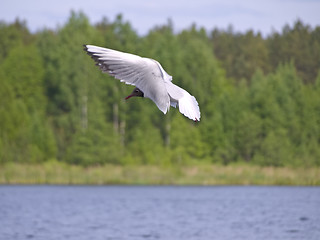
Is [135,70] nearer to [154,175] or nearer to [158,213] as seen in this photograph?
[158,213]

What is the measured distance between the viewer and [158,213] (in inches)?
1404

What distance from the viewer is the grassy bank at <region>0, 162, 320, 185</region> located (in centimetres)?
4769

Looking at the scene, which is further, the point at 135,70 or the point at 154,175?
the point at 154,175

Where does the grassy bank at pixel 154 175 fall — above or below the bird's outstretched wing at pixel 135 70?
below

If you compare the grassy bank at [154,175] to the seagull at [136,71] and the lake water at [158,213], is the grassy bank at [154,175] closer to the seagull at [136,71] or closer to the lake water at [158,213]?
the lake water at [158,213]

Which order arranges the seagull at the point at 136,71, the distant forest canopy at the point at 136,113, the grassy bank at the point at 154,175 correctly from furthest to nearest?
the distant forest canopy at the point at 136,113 → the grassy bank at the point at 154,175 → the seagull at the point at 136,71

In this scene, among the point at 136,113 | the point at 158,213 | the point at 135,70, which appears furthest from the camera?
the point at 136,113

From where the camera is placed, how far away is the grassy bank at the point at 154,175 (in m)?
47.7

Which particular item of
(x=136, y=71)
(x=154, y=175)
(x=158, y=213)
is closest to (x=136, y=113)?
(x=154, y=175)

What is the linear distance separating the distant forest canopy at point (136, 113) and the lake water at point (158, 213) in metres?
5.23

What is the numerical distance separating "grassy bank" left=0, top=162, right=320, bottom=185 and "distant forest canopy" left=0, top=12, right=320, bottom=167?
3.61 meters

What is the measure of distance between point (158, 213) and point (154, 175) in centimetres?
1409

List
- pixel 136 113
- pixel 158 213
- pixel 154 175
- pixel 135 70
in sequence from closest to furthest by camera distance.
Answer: pixel 135 70 → pixel 158 213 → pixel 154 175 → pixel 136 113

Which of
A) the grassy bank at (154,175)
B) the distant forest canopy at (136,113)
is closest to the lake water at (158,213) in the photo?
the grassy bank at (154,175)
